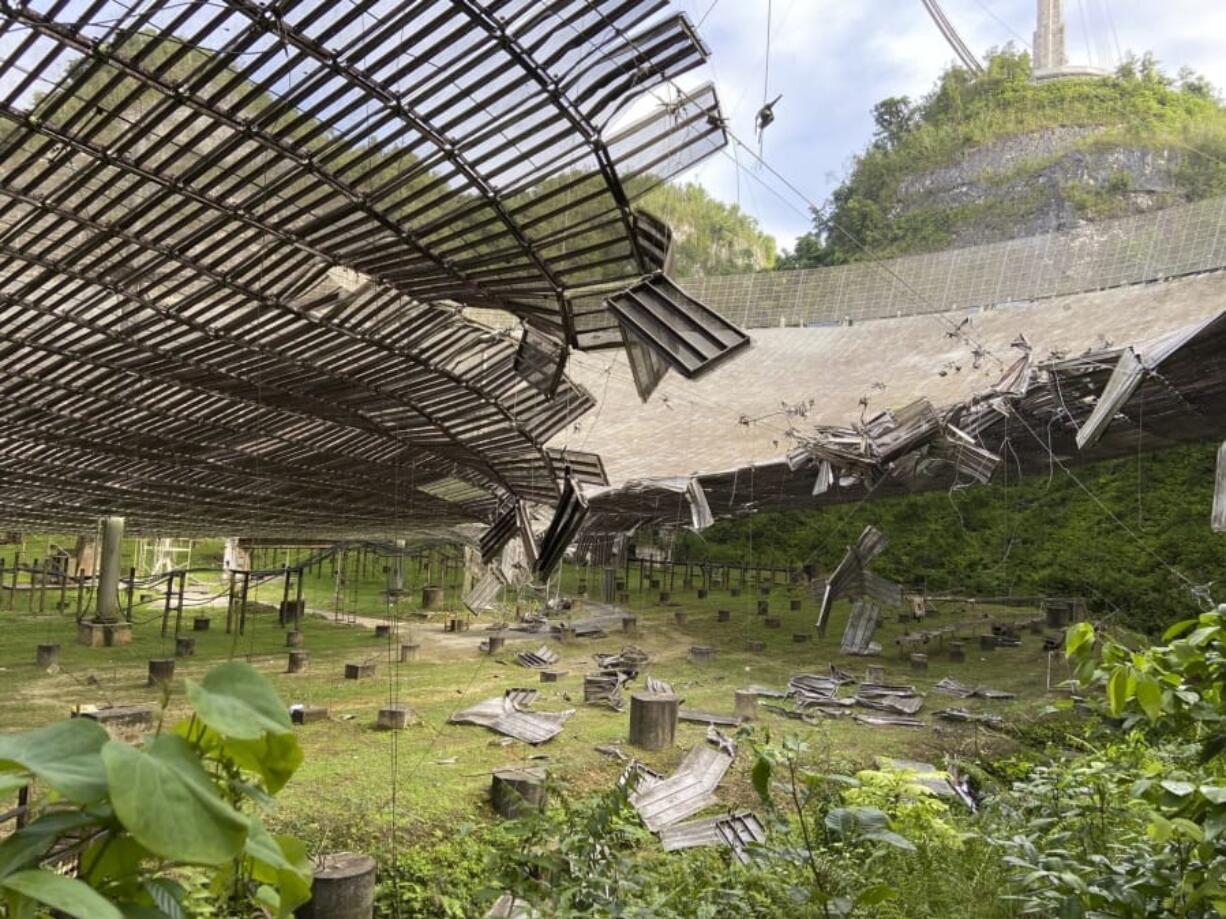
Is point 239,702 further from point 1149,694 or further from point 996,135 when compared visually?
point 996,135

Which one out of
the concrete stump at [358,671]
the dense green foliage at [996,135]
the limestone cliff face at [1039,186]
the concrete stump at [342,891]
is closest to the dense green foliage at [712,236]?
the dense green foliage at [996,135]

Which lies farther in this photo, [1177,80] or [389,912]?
[1177,80]

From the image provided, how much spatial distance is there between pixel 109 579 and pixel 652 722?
15.1 metres

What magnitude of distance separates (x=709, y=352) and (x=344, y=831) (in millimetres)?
5729

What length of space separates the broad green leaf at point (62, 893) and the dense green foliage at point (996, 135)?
41.9 meters

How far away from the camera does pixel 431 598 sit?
28062mm

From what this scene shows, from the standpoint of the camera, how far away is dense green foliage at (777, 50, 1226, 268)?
40.6 metres

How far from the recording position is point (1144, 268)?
2584cm

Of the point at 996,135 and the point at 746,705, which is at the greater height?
the point at 996,135

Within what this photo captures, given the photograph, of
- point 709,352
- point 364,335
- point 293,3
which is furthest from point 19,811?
point 364,335

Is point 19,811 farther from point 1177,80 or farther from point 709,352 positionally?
point 1177,80

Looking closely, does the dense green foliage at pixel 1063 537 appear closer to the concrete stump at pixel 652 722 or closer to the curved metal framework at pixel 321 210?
the concrete stump at pixel 652 722

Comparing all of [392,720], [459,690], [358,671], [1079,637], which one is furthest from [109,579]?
Answer: [1079,637]

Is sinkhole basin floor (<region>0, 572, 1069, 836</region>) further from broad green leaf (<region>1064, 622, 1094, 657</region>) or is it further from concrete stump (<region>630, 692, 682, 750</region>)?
broad green leaf (<region>1064, 622, 1094, 657</region>)
